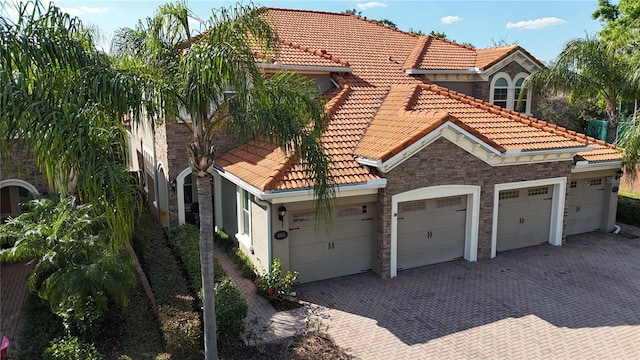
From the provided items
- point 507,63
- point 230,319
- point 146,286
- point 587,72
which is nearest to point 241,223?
point 146,286

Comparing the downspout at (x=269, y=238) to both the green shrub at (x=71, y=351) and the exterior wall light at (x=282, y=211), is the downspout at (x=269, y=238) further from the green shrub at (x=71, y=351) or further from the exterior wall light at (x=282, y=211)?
the green shrub at (x=71, y=351)

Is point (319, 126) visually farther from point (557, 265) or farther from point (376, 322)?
point (557, 265)

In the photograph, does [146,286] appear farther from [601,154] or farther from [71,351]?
[601,154]

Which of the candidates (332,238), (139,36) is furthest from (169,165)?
(139,36)

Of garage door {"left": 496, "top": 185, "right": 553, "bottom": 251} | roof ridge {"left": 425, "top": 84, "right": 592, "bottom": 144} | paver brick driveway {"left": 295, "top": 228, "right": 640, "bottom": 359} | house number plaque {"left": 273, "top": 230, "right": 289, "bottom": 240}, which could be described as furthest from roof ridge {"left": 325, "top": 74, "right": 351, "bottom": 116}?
garage door {"left": 496, "top": 185, "right": 553, "bottom": 251}

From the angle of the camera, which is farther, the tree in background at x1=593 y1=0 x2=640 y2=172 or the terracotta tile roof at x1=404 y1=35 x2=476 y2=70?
the terracotta tile roof at x1=404 y1=35 x2=476 y2=70

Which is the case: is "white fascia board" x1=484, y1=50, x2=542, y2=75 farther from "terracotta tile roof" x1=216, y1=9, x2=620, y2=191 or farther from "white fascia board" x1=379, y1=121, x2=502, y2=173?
"white fascia board" x1=379, y1=121, x2=502, y2=173
